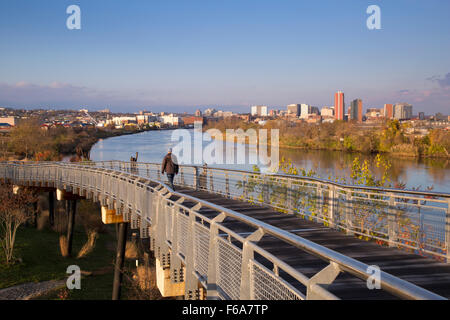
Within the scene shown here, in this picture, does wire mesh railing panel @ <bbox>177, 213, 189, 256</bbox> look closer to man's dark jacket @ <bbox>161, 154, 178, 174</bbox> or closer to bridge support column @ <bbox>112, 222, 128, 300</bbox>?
man's dark jacket @ <bbox>161, 154, 178, 174</bbox>

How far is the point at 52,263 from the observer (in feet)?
88.7

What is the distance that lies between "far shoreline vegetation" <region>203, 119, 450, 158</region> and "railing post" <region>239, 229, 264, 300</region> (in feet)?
185

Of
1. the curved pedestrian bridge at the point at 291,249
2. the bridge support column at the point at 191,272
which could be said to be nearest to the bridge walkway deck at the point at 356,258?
the curved pedestrian bridge at the point at 291,249

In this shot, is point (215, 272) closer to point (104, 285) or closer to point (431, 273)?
point (431, 273)

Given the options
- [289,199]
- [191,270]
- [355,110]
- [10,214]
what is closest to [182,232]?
[191,270]

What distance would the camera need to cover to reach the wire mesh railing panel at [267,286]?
3.41 meters

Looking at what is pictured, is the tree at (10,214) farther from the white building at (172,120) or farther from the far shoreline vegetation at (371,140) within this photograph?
the white building at (172,120)

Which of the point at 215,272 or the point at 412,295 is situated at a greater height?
the point at 412,295

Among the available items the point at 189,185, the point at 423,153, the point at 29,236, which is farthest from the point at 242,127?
the point at 189,185

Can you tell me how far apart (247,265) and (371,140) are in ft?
198

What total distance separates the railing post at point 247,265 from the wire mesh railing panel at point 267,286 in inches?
2.2

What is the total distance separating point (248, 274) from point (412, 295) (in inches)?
90.9

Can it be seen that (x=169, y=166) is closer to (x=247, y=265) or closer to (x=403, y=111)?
(x=247, y=265)
